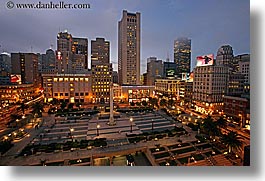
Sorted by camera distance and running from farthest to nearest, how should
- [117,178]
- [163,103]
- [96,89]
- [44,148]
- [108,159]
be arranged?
[96,89] → [163,103] → [44,148] → [108,159] → [117,178]

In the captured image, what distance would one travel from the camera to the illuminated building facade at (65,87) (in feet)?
81.0

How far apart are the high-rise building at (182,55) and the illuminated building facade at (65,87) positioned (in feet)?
175

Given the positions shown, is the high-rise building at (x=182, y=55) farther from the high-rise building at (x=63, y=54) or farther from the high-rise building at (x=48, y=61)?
the high-rise building at (x=48, y=61)

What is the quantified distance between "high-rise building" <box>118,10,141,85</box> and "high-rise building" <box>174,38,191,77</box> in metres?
34.0

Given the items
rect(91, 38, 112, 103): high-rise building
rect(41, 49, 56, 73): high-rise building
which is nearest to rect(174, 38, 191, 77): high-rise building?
rect(91, 38, 112, 103): high-rise building

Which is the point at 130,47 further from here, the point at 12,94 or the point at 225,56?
the point at 12,94

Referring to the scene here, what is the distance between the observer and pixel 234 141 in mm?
6941

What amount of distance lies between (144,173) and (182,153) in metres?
4.22

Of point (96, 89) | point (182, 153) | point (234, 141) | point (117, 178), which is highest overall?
point (96, 89)

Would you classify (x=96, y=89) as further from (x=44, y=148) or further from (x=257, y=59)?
(x=257, y=59)

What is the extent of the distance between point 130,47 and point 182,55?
134 feet

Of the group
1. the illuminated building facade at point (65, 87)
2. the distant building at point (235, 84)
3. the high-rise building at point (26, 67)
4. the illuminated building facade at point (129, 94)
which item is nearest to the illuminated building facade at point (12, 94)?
the illuminated building facade at point (65, 87)

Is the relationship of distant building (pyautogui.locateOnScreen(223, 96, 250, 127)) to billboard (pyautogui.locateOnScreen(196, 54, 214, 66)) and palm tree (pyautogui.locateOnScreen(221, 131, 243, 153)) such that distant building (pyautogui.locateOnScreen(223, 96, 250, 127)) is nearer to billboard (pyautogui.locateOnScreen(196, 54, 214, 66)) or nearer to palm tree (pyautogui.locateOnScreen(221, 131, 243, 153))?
billboard (pyautogui.locateOnScreen(196, 54, 214, 66))

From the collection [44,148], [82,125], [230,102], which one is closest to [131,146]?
[44,148]
